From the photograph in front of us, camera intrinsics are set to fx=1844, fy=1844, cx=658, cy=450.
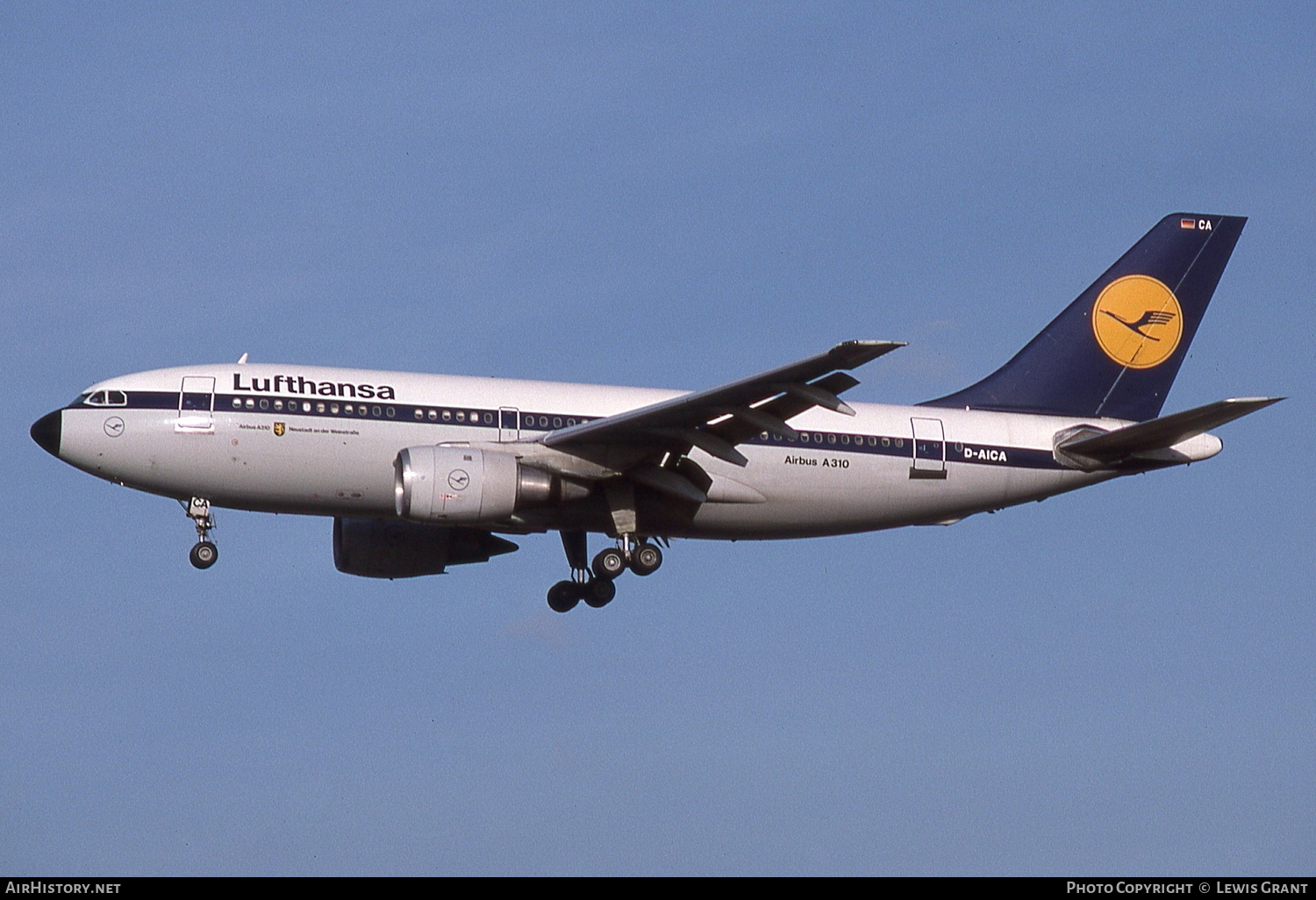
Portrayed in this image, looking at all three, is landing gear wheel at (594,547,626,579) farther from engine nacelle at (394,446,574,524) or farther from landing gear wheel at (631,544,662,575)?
engine nacelle at (394,446,574,524)

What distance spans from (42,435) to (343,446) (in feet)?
20.6

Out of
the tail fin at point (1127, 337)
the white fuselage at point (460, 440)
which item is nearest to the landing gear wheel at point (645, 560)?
the white fuselage at point (460, 440)

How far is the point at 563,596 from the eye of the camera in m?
42.5

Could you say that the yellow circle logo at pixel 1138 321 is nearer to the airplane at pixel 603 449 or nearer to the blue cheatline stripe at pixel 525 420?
the airplane at pixel 603 449

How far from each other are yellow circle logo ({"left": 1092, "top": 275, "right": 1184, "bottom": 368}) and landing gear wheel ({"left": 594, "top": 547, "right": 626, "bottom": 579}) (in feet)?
43.7

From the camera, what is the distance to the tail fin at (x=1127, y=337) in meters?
43.6

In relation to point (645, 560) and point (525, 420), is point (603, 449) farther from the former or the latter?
point (645, 560)

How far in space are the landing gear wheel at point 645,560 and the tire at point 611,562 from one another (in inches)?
9.0

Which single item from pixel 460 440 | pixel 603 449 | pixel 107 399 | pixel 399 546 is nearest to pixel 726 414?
pixel 603 449

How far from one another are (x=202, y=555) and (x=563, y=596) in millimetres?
8501

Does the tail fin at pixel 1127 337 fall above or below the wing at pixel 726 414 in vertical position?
above

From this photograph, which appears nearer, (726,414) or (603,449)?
(726,414)

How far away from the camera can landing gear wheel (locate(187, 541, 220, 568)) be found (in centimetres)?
3828

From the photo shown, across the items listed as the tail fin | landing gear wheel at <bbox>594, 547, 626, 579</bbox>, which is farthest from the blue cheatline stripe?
landing gear wheel at <bbox>594, 547, 626, 579</bbox>
